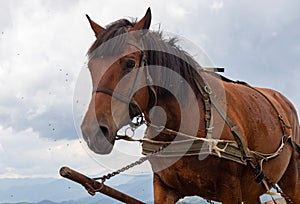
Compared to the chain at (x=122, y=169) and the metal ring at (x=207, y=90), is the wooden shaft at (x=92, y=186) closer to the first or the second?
the chain at (x=122, y=169)

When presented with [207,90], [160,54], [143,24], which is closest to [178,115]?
[207,90]

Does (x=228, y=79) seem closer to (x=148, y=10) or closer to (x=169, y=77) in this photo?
(x=169, y=77)

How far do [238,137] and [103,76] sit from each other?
2032mm

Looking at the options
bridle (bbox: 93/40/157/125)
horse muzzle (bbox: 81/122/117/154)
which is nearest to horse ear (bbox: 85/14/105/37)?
bridle (bbox: 93/40/157/125)

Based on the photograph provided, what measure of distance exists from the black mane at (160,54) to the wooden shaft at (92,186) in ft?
3.87

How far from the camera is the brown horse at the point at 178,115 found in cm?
418

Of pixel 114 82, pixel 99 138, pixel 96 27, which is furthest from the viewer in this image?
pixel 96 27

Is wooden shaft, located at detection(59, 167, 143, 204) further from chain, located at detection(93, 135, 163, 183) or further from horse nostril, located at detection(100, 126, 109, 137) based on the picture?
horse nostril, located at detection(100, 126, 109, 137)

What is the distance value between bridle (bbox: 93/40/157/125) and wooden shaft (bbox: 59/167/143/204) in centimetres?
83

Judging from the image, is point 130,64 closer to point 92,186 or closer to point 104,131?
point 104,131

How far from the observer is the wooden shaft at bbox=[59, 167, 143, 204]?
4297 millimetres

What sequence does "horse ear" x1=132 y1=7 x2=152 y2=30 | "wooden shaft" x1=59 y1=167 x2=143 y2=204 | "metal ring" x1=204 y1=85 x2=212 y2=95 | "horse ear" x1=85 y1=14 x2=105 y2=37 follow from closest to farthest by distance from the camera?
"wooden shaft" x1=59 y1=167 x2=143 y2=204
"horse ear" x1=132 y1=7 x2=152 y2=30
"horse ear" x1=85 y1=14 x2=105 y2=37
"metal ring" x1=204 y1=85 x2=212 y2=95

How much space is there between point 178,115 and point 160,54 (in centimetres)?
73

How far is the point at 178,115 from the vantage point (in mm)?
5016
